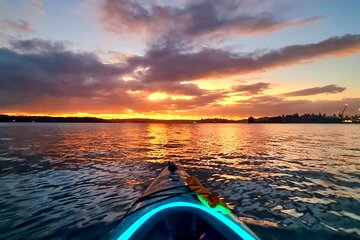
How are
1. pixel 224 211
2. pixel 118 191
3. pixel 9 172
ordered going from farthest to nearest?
pixel 9 172 < pixel 118 191 < pixel 224 211

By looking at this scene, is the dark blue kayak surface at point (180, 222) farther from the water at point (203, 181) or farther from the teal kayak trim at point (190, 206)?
the water at point (203, 181)

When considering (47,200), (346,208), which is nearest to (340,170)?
(346,208)

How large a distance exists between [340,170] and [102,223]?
15950 millimetres

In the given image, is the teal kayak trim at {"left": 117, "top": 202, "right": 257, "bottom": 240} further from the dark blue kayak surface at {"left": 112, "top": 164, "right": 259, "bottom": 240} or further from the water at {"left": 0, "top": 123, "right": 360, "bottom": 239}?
the water at {"left": 0, "top": 123, "right": 360, "bottom": 239}

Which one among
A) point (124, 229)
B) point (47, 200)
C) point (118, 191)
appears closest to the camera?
point (124, 229)

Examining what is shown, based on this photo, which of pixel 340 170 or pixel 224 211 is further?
pixel 340 170

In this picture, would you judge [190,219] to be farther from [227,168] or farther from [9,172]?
[9,172]

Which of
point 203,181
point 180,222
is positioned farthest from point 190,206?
point 203,181

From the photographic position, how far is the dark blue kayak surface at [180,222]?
4.69 metres

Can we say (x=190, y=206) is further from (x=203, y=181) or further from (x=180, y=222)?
(x=203, y=181)

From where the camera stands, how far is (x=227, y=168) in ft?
61.4

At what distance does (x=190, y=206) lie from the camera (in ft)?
16.6

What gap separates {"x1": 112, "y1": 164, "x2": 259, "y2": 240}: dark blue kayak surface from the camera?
4.69 m

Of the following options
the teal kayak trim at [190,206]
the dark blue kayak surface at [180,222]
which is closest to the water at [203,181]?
the dark blue kayak surface at [180,222]
